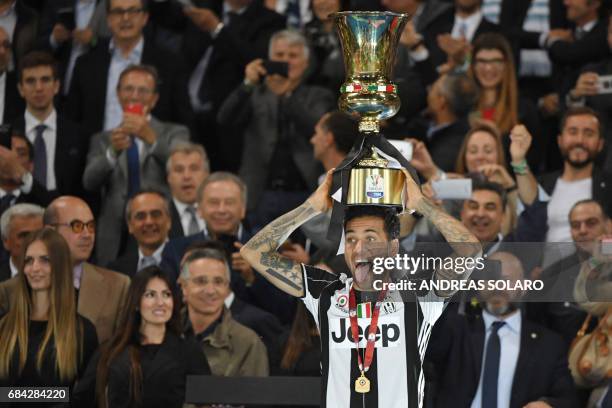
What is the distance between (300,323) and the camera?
8.99m

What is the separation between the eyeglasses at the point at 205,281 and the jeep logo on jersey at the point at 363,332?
2.03 m

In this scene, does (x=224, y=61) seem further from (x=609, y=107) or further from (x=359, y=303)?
(x=359, y=303)

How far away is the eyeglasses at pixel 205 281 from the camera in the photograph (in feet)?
30.2

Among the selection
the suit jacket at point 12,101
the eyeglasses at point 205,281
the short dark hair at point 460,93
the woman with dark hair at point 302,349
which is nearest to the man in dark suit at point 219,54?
the suit jacket at point 12,101

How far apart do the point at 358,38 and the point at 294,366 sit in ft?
8.40

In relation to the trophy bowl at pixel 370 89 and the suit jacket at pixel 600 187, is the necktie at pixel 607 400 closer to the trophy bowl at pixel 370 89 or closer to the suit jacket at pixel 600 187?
the suit jacket at pixel 600 187

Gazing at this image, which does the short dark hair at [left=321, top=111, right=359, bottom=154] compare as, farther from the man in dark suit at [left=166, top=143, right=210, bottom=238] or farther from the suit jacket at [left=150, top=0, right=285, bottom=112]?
the suit jacket at [left=150, top=0, right=285, bottom=112]

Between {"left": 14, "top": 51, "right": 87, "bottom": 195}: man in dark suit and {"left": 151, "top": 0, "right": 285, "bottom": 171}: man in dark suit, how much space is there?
1.06 metres

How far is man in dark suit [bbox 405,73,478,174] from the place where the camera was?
423 inches

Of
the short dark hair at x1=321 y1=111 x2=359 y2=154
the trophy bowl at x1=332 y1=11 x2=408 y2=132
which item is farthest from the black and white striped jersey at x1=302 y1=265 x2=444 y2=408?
the short dark hair at x1=321 y1=111 x2=359 y2=154

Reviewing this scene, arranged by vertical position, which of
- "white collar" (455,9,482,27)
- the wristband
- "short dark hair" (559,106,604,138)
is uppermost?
"white collar" (455,9,482,27)

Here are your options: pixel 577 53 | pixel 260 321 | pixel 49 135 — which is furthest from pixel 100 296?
pixel 577 53

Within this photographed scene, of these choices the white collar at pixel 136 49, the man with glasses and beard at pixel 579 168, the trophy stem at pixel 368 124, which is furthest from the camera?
the white collar at pixel 136 49

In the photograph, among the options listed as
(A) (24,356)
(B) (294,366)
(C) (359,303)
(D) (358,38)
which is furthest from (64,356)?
(D) (358,38)
